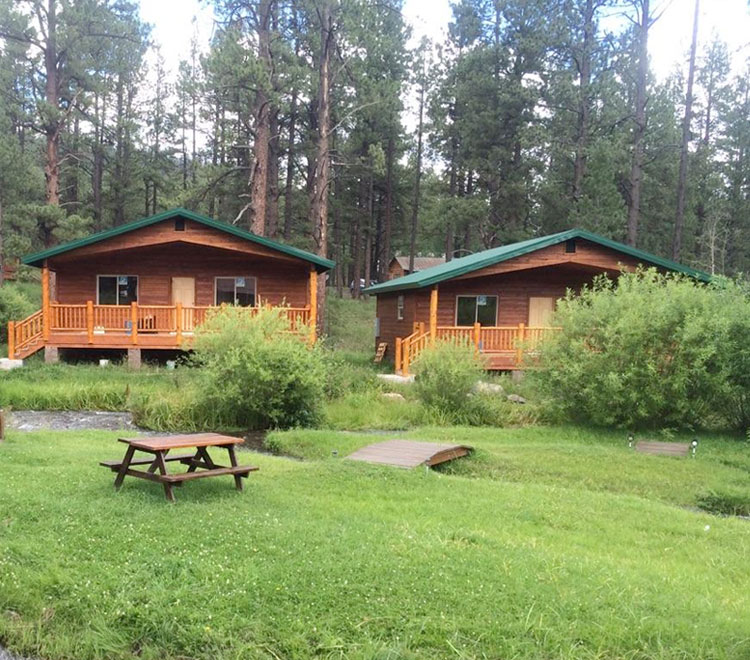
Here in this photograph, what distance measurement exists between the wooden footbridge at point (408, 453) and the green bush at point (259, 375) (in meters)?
2.86

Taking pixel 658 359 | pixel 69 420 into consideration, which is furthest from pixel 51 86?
pixel 658 359

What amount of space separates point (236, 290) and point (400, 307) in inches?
229

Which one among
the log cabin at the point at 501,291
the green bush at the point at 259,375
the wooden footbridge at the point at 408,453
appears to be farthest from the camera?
the log cabin at the point at 501,291

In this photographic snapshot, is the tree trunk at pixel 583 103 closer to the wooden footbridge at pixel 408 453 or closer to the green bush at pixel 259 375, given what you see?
the green bush at pixel 259 375

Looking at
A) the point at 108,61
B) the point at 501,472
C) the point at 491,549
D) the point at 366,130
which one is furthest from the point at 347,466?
the point at 366,130

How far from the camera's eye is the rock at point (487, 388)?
1315 centimetres

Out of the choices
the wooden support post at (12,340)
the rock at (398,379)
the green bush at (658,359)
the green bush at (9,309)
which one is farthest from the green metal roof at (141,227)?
the green bush at (658,359)

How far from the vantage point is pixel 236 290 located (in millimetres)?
20422

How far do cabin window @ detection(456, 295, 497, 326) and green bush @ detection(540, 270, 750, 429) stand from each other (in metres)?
8.27

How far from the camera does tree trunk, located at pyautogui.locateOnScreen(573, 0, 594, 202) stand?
27.4 metres

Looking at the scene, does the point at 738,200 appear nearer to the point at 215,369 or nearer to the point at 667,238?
the point at 667,238

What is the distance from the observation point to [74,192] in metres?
39.5

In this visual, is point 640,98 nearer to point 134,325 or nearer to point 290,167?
point 290,167

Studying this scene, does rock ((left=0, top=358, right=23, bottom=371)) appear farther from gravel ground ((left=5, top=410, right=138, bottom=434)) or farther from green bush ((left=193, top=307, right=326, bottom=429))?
green bush ((left=193, top=307, right=326, bottom=429))
